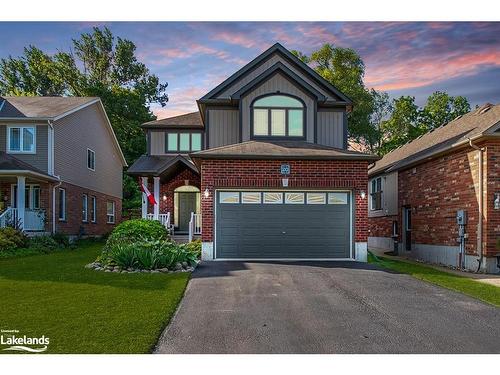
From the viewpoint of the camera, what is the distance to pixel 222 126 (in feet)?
57.4

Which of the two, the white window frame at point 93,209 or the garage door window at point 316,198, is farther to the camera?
the white window frame at point 93,209

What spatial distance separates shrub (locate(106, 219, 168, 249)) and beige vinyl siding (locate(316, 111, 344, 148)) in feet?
23.0

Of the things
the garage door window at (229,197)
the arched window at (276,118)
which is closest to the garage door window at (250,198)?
the garage door window at (229,197)

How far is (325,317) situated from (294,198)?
7045mm

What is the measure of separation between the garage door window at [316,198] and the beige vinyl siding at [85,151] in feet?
39.8

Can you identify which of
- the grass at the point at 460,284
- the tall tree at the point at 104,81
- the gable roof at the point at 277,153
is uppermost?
the tall tree at the point at 104,81

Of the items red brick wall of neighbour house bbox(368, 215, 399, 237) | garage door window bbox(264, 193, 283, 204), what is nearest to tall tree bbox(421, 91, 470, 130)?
red brick wall of neighbour house bbox(368, 215, 399, 237)

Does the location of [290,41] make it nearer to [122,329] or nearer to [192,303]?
[192,303]

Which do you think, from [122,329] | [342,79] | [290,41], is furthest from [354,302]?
[342,79]

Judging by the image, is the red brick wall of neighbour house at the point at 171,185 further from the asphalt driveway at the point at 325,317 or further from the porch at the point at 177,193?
the asphalt driveway at the point at 325,317

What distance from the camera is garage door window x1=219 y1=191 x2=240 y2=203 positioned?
1420cm

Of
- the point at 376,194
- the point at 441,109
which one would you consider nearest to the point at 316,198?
the point at 376,194

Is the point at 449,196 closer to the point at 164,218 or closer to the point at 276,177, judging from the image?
the point at 276,177

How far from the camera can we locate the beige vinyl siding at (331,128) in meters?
17.8
